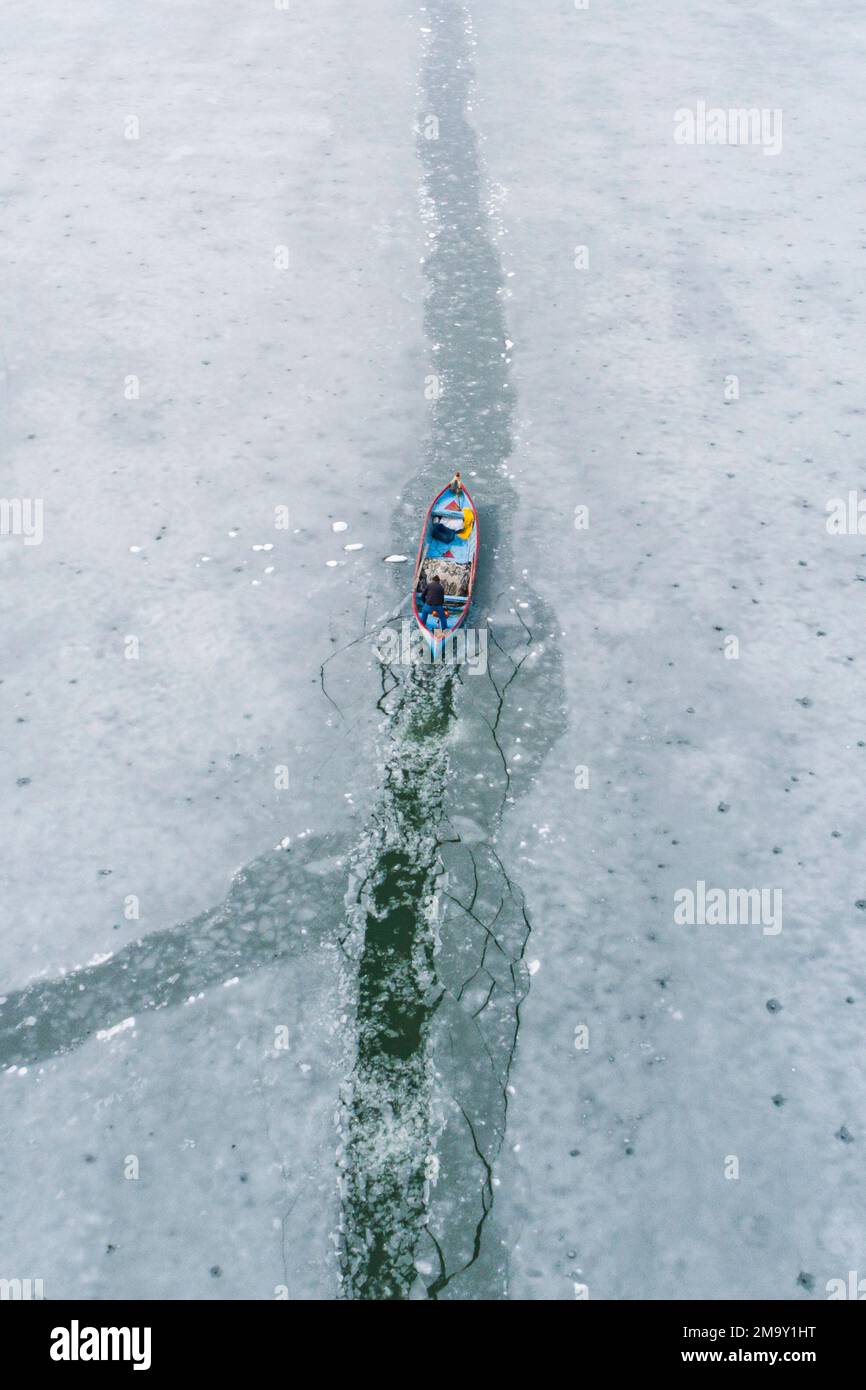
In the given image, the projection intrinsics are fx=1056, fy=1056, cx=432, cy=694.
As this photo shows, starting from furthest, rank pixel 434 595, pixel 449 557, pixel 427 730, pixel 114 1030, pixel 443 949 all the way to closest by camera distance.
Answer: pixel 449 557 → pixel 434 595 → pixel 427 730 → pixel 443 949 → pixel 114 1030

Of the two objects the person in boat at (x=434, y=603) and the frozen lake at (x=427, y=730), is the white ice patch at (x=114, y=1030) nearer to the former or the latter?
the frozen lake at (x=427, y=730)

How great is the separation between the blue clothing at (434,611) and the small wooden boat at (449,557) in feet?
0.12

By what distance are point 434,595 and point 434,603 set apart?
95mm

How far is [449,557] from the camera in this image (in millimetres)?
13383

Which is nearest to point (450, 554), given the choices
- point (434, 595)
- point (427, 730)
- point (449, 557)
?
point (449, 557)

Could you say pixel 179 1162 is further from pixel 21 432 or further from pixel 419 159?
pixel 419 159

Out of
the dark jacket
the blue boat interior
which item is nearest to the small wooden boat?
the blue boat interior

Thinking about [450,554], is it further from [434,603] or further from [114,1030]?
[114,1030]

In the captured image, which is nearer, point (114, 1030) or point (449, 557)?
point (114, 1030)

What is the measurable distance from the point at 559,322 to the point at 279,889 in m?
11.9

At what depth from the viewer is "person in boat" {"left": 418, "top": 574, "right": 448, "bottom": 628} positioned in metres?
12.5

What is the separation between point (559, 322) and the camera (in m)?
18.2
